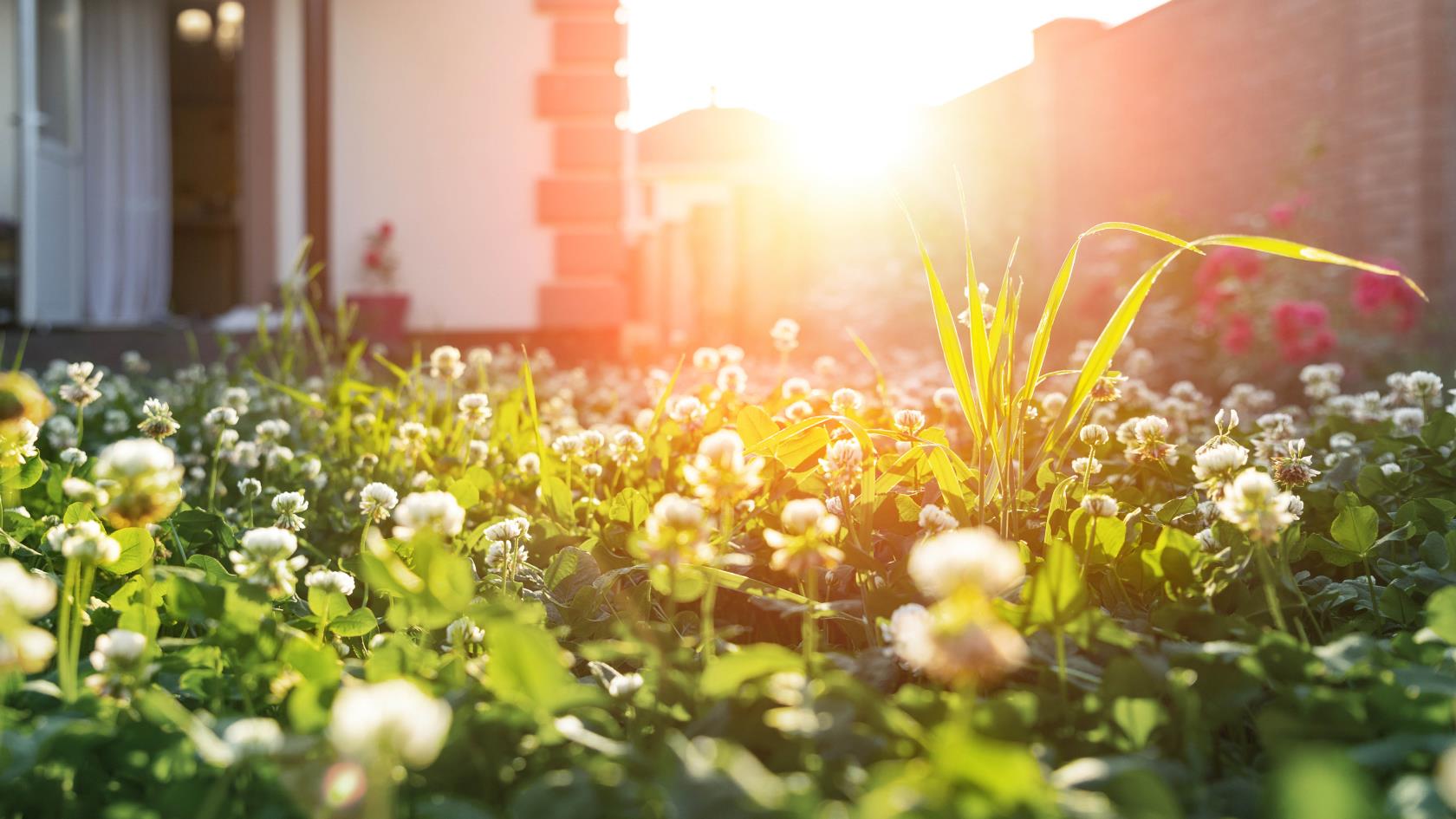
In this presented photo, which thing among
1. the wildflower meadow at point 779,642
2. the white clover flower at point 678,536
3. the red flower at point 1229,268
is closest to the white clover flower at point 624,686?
the wildflower meadow at point 779,642

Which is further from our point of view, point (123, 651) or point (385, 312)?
point (385, 312)

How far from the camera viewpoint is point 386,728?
469 millimetres

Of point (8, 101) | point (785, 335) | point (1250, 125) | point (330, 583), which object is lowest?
point (330, 583)

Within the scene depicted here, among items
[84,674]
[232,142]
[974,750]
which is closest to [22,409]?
[84,674]

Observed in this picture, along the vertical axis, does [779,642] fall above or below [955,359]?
below

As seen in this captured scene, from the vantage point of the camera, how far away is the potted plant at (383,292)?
17.8ft

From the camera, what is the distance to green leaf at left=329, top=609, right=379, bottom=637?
95cm

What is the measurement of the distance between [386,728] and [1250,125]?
27.2 feet

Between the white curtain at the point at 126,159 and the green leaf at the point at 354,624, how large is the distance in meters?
6.98

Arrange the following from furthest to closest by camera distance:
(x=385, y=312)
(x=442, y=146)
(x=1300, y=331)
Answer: (x=442, y=146)
(x=385, y=312)
(x=1300, y=331)

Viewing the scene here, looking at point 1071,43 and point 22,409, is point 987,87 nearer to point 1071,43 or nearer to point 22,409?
point 1071,43

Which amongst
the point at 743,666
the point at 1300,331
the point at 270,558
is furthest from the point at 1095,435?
the point at 1300,331

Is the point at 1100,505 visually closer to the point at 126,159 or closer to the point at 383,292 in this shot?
the point at 383,292

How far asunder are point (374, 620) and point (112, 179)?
24.7 feet
